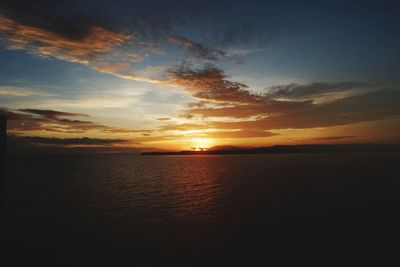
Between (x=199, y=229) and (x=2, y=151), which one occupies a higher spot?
(x=2, y=151)

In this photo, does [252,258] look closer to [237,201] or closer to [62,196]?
[237,201]

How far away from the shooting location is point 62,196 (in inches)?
1870

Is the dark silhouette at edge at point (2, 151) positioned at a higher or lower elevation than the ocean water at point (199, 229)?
higher

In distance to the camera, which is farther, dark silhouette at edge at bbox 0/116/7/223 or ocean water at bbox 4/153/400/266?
Answer: ocean water at bbox 4/153/400/266

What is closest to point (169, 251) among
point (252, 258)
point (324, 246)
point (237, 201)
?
point (252, 258)

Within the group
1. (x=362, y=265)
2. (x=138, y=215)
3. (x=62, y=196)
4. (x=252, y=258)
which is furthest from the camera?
(x=62, y=196)

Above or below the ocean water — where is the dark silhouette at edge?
above

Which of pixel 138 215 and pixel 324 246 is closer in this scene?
pixel 324 246

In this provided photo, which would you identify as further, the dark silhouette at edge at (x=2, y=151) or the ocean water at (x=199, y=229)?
the ocean water at (x=199, y=229)

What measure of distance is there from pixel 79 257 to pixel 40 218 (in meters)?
15.0

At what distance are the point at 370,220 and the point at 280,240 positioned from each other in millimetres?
13293

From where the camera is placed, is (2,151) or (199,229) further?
(199,229)

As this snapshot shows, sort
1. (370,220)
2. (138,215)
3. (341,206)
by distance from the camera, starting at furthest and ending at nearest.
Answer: (341,206) → (138,215) → (370,220)

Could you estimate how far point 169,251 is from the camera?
69.3ft
